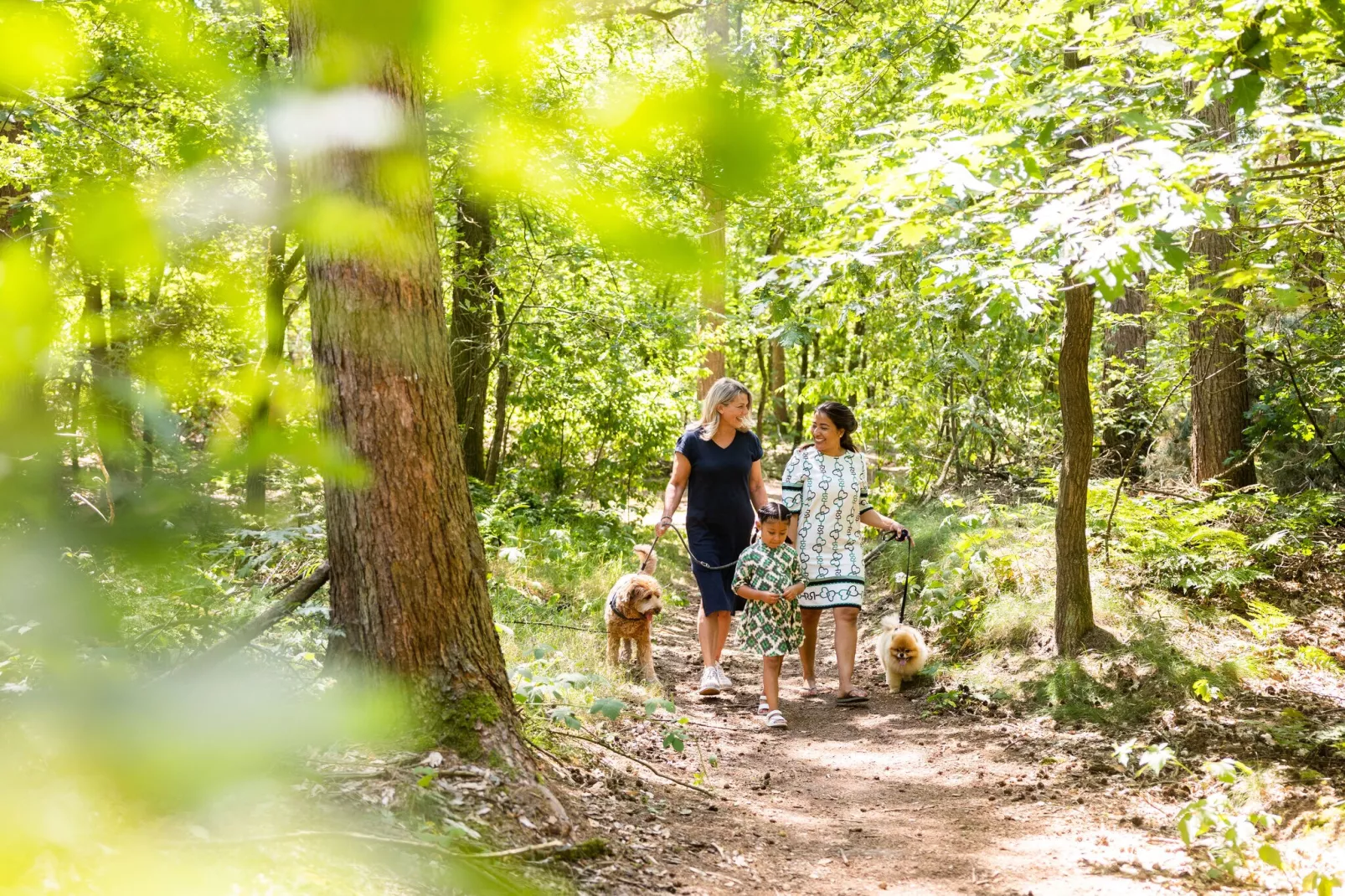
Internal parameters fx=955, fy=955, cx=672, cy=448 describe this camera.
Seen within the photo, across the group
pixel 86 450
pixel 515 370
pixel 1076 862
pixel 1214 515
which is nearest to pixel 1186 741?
pixel 1076 862

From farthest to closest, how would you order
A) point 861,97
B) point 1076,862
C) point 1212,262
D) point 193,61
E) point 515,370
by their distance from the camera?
1. point 515,370
2. point 1212,262
3. point 861,97
4. point 1076,862
5. point 193,61

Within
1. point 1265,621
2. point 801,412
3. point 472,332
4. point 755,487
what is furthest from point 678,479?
point 801,412

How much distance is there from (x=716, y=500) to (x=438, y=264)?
12.6 feet

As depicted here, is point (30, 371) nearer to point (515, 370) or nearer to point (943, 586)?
point (943, 586)

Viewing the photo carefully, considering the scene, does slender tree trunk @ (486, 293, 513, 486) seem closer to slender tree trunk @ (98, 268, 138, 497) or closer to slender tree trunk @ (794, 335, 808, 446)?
slender tree trunk @ (794, 335, 808, 446)

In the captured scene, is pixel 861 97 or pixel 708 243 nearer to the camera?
pixel 708 243

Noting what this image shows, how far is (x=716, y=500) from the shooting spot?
708cm

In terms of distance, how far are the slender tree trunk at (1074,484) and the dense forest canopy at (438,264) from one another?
3 cm

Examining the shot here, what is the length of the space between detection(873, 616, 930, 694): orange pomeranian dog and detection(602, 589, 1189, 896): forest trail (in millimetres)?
234

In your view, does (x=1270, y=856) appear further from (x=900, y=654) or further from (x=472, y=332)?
(x=472, y=332)

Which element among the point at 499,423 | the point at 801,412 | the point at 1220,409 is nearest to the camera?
the point at 1220,409

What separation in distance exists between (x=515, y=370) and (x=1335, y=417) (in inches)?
358

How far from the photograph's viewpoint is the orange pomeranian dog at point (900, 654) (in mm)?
7160

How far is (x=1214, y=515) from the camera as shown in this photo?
716 cm
